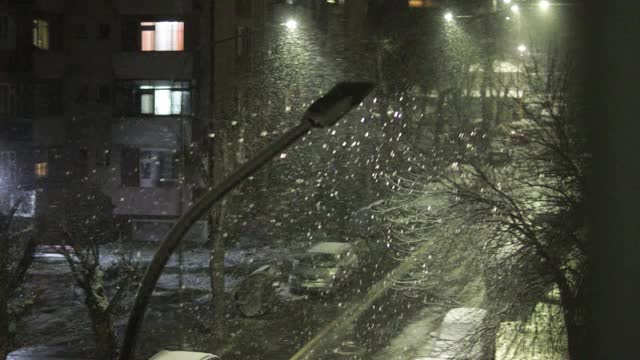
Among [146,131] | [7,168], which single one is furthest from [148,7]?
[7,168]

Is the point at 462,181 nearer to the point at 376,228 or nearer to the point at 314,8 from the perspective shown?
the point at 314,8

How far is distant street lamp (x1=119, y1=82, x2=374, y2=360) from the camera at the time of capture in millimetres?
1027

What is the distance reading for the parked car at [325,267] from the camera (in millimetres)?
4195

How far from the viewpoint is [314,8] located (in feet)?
10.8

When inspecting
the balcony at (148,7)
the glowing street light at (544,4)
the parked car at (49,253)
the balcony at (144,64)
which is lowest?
the parked car at (49,253)

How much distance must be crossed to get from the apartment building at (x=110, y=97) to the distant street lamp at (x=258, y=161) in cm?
321

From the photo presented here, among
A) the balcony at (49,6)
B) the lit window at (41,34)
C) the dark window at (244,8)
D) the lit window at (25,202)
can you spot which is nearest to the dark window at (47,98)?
the lit window at (41,34)

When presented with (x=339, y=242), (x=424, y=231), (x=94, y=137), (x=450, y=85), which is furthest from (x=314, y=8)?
(x=94, y=137)

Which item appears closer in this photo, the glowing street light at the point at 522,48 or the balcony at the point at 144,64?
the glowing street light at the point at 522,48

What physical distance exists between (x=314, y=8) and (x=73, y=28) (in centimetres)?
252

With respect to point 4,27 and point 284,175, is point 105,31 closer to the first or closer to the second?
point 4,27

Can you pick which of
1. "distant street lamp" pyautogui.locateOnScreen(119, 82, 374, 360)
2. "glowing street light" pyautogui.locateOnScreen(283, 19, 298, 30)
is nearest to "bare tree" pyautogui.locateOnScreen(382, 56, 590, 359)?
"distant street lamp" pyautogui.locateOnScreen(119, 82, 374, 360)

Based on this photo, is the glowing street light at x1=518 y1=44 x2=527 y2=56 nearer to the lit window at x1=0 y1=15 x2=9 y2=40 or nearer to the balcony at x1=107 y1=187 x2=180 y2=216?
the balcony at x1=107 y1=187 x2=180 y2=216

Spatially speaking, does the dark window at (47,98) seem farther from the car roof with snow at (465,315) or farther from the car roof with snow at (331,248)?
the car roof with snow at (465,315)
